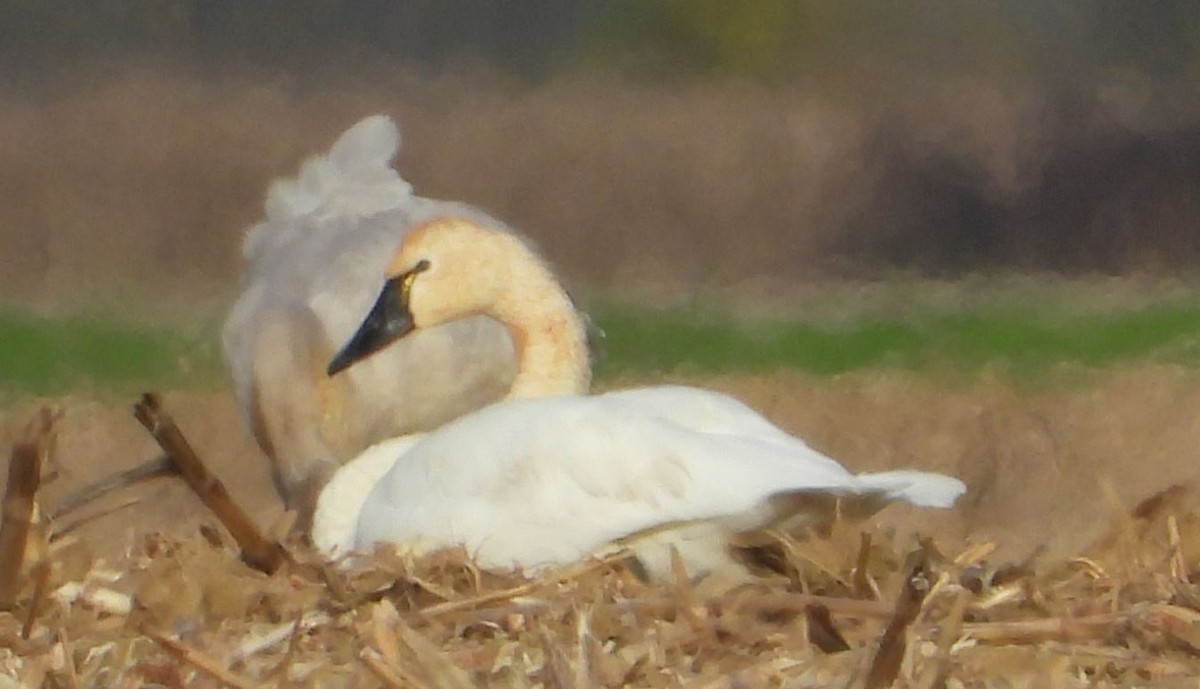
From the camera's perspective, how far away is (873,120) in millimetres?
2938

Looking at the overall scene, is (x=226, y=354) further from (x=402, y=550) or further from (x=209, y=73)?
(x=402, y=550)

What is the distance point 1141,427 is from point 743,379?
0.50 m

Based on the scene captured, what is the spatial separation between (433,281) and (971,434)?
2.96ft

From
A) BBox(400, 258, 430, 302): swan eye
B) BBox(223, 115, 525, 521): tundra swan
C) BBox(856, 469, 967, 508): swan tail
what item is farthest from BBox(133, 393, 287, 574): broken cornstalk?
BBox(223, 115, 525, 521): tundra swan

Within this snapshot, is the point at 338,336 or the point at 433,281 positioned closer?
the point at 433,281

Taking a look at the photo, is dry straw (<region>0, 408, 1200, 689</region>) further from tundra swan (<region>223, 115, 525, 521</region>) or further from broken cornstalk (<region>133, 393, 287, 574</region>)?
tundra swan (<region>223, 115, 525, 521</region>)

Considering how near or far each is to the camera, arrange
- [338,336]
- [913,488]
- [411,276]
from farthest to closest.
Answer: [338,336]
[411,276]
[913,488]

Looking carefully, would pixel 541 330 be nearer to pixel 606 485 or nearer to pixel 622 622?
pixel 606 485

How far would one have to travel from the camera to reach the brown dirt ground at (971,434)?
106 inches

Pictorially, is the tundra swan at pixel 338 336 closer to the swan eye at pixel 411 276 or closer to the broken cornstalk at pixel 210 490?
the swan eye at pixel 411 276

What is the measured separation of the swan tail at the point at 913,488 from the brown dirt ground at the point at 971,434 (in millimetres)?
1182

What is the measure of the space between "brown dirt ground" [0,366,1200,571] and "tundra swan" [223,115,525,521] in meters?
0.29

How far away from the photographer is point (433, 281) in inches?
83.3

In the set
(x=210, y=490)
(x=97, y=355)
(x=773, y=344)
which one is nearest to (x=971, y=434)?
(x=773, y=344)
